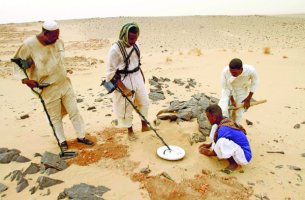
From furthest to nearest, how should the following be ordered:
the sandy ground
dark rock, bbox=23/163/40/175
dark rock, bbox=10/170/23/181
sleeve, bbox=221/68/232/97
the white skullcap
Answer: sleeve, bbox=221/68/232/97
dark rock, bbox=23/163/40/175
dark rock, bbox=10/170/23/181
the white skullcap
the sandy ground

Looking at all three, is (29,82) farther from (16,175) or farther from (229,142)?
(229,142)

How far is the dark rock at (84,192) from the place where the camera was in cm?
364

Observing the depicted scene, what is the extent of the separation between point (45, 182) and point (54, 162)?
1.42ft

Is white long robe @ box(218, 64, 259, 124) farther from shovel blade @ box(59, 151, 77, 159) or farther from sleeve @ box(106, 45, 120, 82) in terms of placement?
shovel blade @ box(59, 151, 77, 159)

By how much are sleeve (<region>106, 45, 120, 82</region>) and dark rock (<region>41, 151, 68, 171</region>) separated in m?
1.40

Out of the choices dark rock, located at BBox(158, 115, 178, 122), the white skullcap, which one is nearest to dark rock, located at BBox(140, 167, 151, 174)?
dark rock, located at BBox(158, 115, 178, 122)

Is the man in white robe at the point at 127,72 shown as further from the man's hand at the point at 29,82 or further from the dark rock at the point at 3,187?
the dark rock at the point at 3,187

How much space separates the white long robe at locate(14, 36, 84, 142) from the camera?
4.22m

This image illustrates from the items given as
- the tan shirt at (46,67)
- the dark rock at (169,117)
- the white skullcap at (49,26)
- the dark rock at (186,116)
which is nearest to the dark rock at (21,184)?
the tan shirt at (46,67)

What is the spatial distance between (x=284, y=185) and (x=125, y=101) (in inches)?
104

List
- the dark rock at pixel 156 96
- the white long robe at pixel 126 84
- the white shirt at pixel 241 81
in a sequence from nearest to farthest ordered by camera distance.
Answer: the white long robe at pixel 126 84 < the white shirt at pixel 241 81 < the dark rock at pixel 156 96

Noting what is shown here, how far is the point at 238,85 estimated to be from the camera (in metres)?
4.90

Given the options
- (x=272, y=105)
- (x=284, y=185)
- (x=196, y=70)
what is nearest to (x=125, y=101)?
(x=284, y=185)

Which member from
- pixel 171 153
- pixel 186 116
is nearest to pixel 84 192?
pixel 171 153
